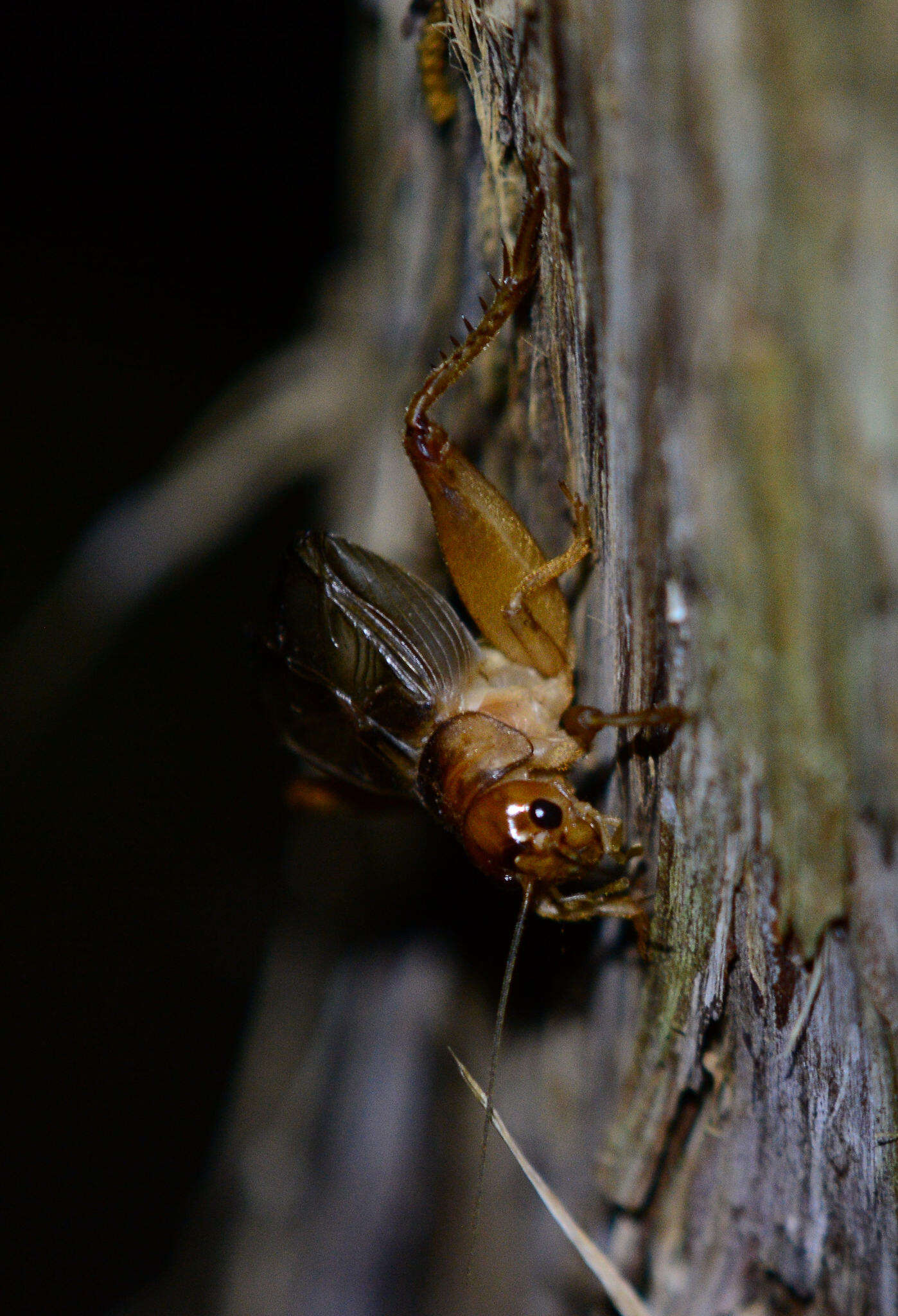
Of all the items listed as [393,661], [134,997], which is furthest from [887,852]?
[134,997]

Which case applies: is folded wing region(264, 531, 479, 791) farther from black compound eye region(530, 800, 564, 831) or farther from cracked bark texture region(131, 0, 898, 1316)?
black compound eye region(530, 800, 564, 831)

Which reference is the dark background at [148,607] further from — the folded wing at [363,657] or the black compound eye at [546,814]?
the black compound eye at [546,814]

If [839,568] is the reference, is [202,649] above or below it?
above

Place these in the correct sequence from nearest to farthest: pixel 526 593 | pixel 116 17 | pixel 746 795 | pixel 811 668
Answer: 1. pixel 811 668
2. pixel 746 795
3. pixel 526 593
4. pixel 116 17

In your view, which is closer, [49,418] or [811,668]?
[811,668]

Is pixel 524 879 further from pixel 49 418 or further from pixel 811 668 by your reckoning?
pixel 49 418

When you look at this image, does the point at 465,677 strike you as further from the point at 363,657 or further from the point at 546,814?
the point at 546,814

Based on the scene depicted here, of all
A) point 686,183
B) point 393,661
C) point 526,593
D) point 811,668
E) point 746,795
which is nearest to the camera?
point 686,183
